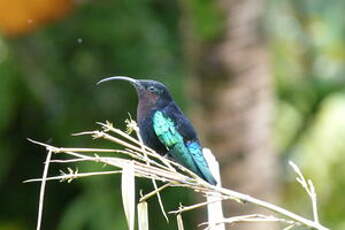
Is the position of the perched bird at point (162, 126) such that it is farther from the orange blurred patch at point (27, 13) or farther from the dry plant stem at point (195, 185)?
the orange blurred patch at point (27, 13)

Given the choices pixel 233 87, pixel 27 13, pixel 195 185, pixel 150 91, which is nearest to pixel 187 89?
pixel 233 87

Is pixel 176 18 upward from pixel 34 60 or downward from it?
upward

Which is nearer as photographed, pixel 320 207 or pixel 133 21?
pixel 133 21

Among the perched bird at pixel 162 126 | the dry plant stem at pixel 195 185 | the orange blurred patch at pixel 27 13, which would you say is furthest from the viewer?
the orange blurred patch at pixel 27 13

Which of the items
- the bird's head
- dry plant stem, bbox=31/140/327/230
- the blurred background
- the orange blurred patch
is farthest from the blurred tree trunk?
dry plant stem, bbox=31/140/327/230

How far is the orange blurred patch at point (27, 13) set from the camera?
5.80 metres

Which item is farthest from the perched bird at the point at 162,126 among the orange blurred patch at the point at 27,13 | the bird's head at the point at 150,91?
the orange blurred patch at the point at 27,13

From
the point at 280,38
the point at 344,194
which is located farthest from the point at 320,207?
the point at 280,38

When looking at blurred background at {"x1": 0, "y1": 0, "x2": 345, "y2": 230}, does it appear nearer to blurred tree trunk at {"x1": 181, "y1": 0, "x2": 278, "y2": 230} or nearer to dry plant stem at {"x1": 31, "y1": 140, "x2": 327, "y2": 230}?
blurred tree trunk at {"x1": 181, "y1": 0, "x2": 278, "y2": 230}

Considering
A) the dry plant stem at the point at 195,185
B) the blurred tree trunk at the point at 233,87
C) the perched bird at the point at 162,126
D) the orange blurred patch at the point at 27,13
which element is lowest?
the dry plant stem at the point at 195,185

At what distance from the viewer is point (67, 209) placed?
24.5 feet

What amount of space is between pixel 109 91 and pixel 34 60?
2.19ft

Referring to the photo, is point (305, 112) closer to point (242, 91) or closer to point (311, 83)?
point (311, 83)

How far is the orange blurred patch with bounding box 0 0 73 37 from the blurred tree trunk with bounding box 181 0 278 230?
2.85 feet
